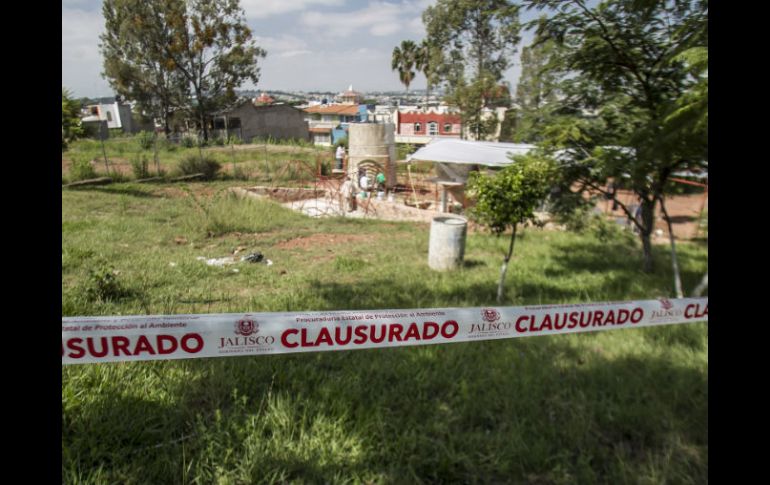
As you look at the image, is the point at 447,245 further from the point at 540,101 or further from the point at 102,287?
the point at 102,287

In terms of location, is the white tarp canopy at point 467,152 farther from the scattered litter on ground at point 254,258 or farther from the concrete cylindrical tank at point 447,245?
the scattered litter on ground at point 254,258

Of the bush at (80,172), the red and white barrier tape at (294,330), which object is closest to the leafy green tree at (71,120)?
the bush at (80,172)

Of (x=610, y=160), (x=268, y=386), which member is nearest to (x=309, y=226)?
(x=610, y=160)

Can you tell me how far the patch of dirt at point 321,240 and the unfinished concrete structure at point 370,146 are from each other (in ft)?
30.7

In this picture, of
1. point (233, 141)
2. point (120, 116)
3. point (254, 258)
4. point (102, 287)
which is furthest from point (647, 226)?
point (120, 116)

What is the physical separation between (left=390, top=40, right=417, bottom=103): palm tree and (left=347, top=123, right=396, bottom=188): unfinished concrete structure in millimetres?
31354

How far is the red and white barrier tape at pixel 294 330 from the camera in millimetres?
2250

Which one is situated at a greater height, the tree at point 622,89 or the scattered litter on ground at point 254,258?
the tree at point 622,89

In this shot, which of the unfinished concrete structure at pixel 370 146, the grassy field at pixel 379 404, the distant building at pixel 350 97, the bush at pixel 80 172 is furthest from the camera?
the distant building at pixel 350 97

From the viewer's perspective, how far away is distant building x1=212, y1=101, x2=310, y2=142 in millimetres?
41844

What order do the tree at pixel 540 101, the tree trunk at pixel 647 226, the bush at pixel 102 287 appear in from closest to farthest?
the bush at pixel 102 287
the tree at pixel 540 101
the tree trunk at pixel 647 226

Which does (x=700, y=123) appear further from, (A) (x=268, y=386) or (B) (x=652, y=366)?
(A) (x=268, y=386)

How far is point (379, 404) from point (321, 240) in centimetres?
693

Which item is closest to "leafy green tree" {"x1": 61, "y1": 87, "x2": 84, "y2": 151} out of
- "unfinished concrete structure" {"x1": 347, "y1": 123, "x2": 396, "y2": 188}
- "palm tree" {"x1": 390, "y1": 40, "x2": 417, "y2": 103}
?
"unfinished concrete structure" {"x1": 347, "y1": 123, "x2": 396, "y2": 188}
